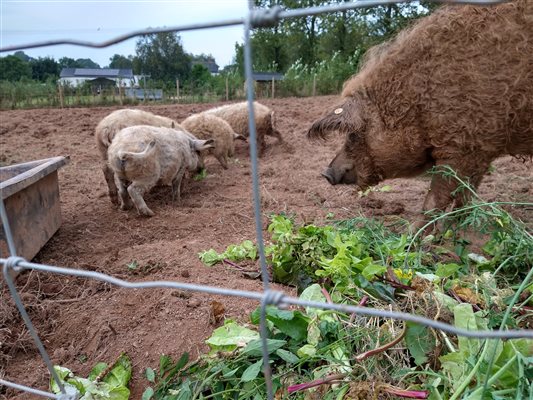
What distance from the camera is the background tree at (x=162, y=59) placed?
39.8 metres

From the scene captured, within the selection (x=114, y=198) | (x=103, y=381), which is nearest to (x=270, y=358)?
(x=103, y=381)

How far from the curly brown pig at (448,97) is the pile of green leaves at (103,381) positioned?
102 inches

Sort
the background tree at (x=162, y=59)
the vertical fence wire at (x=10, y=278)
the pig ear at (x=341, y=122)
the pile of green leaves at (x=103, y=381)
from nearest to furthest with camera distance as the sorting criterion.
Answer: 1. the vertical fence wire at (x=10, y=278)
2. the pile of green leaves at (x=103, y=381)
3. the pig ear at (x=341, y=122)
4. the background tree at (x=162, y=59)

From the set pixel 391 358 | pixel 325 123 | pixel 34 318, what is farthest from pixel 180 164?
pixel 391 358

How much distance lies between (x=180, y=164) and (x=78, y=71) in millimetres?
21372

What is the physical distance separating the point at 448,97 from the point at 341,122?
100cm

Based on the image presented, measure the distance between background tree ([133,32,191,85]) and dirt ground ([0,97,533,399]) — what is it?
107 feet

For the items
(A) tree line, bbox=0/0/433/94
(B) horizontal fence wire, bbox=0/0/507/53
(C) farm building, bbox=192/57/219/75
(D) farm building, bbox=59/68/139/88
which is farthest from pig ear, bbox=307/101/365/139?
(C) farm building, bbox=192/57/219/75

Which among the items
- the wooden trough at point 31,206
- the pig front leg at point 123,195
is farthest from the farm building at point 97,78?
the wooden trough at point 31,206

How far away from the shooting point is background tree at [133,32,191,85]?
130 feet

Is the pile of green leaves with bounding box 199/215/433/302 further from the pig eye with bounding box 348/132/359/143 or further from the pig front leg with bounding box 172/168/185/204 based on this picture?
the pig front leg with bounding box 172/168/185/204

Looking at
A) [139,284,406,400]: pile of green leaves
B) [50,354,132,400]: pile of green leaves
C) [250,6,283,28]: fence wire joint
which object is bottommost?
[50,354,132,400]: pile of green leaves

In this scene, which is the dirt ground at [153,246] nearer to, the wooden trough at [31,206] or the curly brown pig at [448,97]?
the wooden trough at [31,206]

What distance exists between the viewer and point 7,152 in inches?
354
